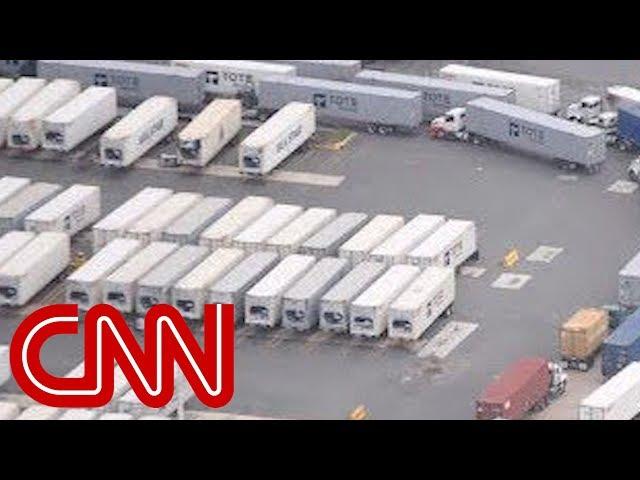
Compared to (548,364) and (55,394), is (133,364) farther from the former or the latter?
(548,364)

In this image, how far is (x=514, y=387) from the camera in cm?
19550

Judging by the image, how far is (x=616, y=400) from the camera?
637ft

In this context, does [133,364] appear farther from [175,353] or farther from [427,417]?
[427,417]

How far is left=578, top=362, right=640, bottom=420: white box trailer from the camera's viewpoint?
193 metres

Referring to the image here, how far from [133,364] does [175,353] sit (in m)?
2.66

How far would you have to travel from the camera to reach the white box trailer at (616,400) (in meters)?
193

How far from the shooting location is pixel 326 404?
19950cm

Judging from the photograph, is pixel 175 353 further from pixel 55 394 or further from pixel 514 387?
pixel 514 387

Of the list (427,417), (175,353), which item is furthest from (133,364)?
(427,417)
